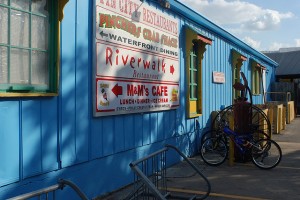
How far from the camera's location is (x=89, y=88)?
5.20 m

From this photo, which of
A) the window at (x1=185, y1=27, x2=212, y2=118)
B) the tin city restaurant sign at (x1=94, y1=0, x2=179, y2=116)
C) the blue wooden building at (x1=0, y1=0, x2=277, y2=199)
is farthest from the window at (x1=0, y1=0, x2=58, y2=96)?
the window at (x1=185, y1=27, x2=212, y2=118)

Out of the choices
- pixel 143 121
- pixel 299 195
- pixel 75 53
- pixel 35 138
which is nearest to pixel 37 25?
pixel 75 53

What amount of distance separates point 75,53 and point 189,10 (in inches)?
181

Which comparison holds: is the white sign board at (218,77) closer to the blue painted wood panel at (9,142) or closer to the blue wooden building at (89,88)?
the blue wooden building at (89,88)

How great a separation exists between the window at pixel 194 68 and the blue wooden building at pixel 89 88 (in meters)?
0.05

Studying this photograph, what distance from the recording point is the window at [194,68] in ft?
28.5

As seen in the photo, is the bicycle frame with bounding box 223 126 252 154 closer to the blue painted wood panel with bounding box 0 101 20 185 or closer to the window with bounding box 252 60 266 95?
the blue painted wood panel with bounding box 0 101 20 185

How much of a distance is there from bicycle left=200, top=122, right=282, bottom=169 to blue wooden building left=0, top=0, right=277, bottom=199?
28.6 inches

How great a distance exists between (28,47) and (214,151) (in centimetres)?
509

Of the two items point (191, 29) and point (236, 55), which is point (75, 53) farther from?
point (236, 55)

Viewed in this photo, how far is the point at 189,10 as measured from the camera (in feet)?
28.9

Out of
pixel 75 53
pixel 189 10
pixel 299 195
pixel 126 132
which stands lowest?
pixel 299 195

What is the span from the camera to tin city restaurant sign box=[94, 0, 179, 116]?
5477mm

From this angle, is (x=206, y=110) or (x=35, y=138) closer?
(x=35, y=138)
